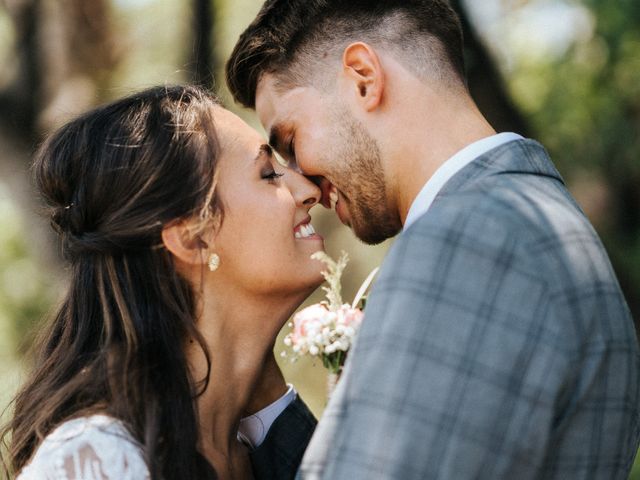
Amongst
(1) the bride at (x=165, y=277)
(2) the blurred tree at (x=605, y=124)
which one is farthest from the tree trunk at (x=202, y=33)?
(1) the bride at (x=165, y=277)

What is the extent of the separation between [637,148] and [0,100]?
13.9 feet

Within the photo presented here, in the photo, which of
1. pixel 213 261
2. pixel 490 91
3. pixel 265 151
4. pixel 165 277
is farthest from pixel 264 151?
pixel 490 91

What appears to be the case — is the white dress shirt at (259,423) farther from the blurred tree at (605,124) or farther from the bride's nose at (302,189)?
the blurred tree at (605,124)

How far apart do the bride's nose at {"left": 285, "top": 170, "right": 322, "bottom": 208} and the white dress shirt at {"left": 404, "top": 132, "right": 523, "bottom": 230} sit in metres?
0.52

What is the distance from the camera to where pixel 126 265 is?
2.70 m

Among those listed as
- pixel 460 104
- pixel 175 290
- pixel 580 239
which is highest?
pixel 460 104

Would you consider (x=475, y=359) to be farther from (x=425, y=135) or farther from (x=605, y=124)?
(x=605, y=124)

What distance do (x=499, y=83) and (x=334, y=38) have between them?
9.96ft

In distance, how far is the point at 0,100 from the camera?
622cm

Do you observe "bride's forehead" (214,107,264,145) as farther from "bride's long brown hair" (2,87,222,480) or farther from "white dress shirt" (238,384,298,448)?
"white dress shirt" (238,384,298,448)

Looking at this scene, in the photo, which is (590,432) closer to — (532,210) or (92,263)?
(532,210)

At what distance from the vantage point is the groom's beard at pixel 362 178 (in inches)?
111

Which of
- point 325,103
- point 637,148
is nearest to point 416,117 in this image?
point 325,103

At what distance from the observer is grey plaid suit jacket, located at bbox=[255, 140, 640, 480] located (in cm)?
180
